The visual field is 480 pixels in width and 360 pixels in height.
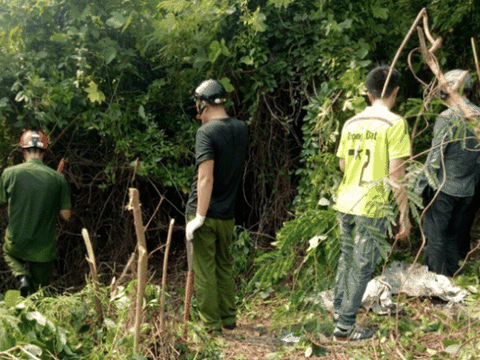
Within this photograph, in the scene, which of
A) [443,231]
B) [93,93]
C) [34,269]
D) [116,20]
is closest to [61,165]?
[93,93]

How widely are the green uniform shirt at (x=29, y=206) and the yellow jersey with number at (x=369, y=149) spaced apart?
2.40 metres

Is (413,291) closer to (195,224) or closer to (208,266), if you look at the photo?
(208,266)

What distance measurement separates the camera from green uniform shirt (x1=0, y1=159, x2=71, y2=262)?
4.43 meters

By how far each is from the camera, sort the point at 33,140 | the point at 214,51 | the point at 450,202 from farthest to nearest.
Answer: the point at 214,51, the point at 450,202, the point at 33,140

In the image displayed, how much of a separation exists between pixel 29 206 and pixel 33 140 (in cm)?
56

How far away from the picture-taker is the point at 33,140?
455cm

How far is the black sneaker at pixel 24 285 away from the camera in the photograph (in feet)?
14.5

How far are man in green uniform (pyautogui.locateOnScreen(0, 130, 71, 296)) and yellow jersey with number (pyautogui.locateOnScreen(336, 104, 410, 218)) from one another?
7.90ft

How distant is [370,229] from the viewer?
7.49 ft

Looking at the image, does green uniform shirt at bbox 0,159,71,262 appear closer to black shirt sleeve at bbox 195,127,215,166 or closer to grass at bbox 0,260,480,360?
grass at bbox 0,260,480,360

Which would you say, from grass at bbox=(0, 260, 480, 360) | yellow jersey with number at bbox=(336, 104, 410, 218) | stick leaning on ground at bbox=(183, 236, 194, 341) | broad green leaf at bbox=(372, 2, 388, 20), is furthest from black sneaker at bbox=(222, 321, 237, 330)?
broad green leaf at bbox=(372, 2, 388, 20)

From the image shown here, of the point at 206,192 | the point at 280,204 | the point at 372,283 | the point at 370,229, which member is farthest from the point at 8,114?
the point at 370,229

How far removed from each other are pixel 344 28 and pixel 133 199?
2956 mm

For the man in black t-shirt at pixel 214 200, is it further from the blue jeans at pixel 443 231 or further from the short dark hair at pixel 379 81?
the blue jeans at pixel 443 231
